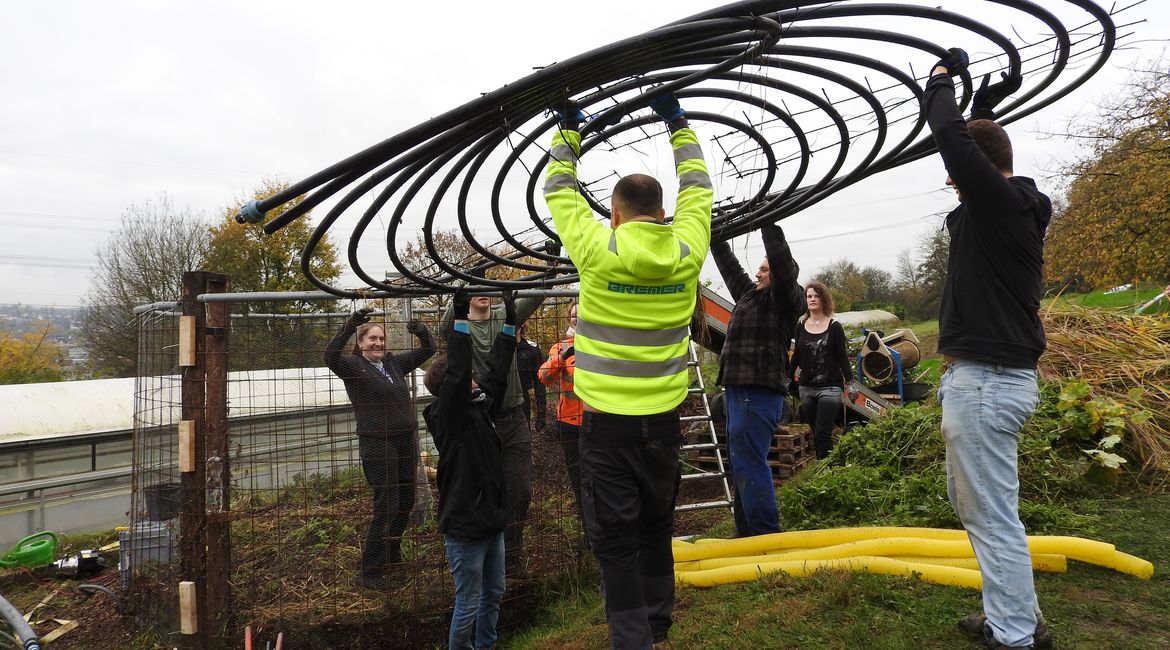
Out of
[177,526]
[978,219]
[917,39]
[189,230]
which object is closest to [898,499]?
[978,219]

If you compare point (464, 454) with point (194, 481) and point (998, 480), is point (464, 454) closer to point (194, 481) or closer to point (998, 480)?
point (194, 481)

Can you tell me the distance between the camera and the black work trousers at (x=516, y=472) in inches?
193

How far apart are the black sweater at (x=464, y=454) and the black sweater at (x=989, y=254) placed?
2351 millimetres

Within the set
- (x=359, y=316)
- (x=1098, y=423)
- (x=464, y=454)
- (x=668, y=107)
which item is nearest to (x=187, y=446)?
(x=359, y=316)

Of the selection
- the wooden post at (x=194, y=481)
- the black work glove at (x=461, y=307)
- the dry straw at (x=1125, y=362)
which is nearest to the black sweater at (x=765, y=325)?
the black work glove at (x=461, y=307)

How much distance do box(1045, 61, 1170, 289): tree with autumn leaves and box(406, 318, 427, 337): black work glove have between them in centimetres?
1862

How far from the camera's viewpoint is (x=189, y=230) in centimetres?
2553

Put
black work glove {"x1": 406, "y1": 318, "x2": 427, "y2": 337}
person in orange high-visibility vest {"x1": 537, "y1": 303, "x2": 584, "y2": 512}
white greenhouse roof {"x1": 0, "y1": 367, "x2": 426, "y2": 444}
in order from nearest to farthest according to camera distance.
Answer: black work glove {"x1": 406, "y1": 318, "x2": 427, "y2": 337} < person in orange high-visibility vest {"x1": 537, "y1": 303, "x2": 584, "y2": 512} < white greenhouse roof {"x1": 0, "y1": 367, "x2": 426, "y2": 444}

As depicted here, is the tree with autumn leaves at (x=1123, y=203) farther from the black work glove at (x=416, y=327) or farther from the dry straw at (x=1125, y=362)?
the black work glove at (x=416, y=327)

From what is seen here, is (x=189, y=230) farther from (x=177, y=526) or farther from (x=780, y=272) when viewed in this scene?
(x=780, y=272)

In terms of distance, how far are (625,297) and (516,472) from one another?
9.02ft

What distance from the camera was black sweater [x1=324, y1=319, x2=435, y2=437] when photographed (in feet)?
16.2

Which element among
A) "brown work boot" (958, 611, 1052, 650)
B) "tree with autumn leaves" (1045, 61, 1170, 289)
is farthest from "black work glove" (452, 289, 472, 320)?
"tree with autumn leaves" (1045, 61, 1170, 289)

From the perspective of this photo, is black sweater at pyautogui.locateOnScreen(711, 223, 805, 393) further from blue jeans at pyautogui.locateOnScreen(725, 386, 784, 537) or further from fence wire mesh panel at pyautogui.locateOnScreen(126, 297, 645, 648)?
fence wire mesh panel at pyautogui.locateOnScreen(126, 297, 645, 648)
